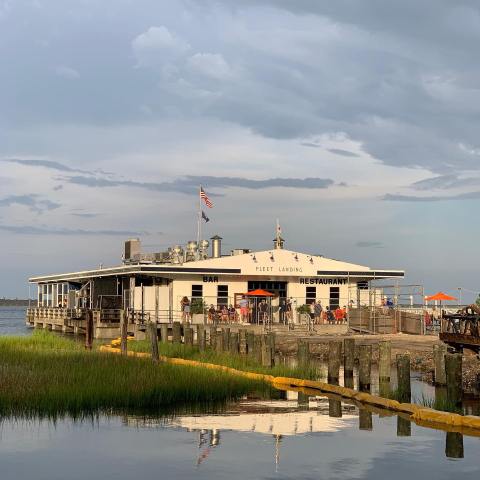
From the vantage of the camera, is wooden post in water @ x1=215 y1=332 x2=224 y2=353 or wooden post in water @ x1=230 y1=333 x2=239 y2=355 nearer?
wooden post in water @ x1=230 y1=333 x2=239 y2=355

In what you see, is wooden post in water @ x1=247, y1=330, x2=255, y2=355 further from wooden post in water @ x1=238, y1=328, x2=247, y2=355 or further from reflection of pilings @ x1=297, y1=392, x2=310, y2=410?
reflection of pilings @ x1=297, y1=392, x2=310, y2=410

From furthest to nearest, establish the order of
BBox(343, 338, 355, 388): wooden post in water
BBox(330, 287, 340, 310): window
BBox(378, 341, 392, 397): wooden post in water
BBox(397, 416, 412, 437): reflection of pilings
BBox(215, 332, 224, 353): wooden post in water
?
BBox(330, 287, 340, 310): window, BBox(215, 332, 224, 353): wooden post in water, BBox(343, 338, 355, 388): wooden post in water, BBox(378, 341, 392, 397): wooden post in water, BBox(397, 416, 412, 437): reflection of pilings

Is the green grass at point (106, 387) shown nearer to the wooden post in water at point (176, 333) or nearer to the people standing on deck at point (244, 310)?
the wooden post in water at point (176, 333)

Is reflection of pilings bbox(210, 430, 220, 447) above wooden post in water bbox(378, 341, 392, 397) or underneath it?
underneath

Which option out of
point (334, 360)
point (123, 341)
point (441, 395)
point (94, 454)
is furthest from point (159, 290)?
point (94, 454)

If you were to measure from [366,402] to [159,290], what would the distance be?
34220mm

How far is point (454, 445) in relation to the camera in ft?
61.2

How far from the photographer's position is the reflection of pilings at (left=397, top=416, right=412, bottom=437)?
19959 millimetres

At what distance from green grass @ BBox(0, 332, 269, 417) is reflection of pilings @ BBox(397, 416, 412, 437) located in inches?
203

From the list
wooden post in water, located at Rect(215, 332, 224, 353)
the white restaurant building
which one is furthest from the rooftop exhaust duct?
wooden post in water, located at Rect(215, 332, 224, 353)

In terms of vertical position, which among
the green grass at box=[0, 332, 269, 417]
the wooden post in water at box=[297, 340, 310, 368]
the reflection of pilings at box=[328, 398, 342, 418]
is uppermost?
the wooden post in water at box=[297, 340, 310, 368]

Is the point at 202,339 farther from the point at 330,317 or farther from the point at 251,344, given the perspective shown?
the point at 330,317

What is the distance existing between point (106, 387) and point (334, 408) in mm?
5943

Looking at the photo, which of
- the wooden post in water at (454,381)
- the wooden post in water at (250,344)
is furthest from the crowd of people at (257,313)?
the wooden post in water at (454,381)
